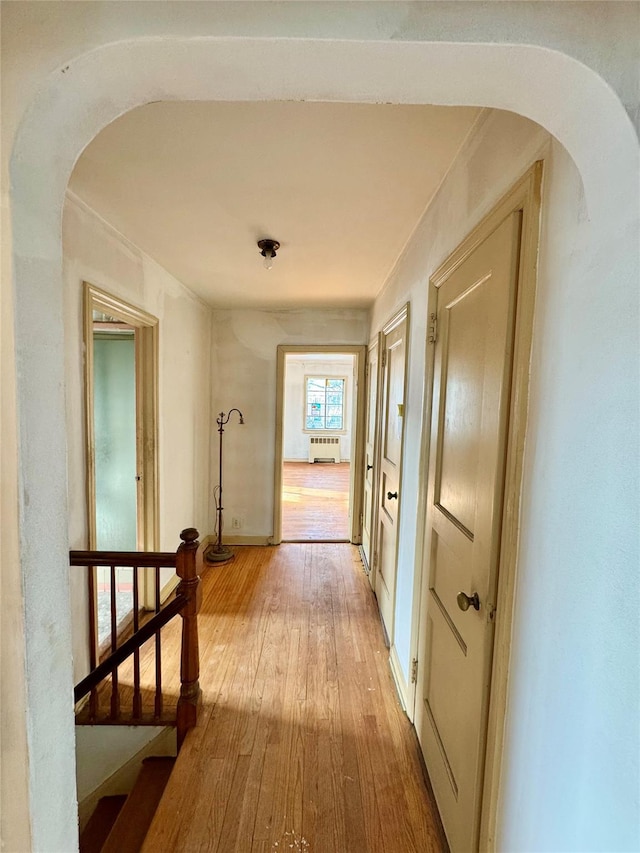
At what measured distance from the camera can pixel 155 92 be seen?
0.69 m

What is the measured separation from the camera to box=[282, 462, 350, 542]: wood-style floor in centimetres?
439

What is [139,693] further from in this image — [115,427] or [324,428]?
[324,428]

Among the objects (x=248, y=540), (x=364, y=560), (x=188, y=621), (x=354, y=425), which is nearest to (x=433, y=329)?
(x=188, y=621)

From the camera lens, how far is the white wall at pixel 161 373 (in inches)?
72.0

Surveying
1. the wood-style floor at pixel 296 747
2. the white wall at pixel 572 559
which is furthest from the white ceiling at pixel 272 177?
the wood-style floor at pixel 296 747

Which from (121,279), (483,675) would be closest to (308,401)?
(121,279)

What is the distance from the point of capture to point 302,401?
8.80m

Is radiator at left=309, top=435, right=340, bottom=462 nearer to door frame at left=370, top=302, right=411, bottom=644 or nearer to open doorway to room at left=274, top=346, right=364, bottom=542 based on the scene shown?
open doorway to room at left=274, top=346, right=364, bottom=542

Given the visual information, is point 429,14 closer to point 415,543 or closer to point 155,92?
point 155,92

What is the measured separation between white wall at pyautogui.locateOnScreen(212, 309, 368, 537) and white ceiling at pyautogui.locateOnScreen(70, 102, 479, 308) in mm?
1254

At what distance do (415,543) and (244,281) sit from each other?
7.61 feet

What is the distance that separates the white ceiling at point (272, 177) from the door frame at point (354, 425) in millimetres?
1295

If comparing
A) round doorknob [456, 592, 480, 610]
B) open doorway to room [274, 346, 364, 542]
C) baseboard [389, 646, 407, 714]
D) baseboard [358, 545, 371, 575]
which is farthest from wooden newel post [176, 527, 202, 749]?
open doorway to room [274, 346, 364, 542]

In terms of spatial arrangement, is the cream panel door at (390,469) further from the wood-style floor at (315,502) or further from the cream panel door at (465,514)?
the wood-style floor at (315,502)
